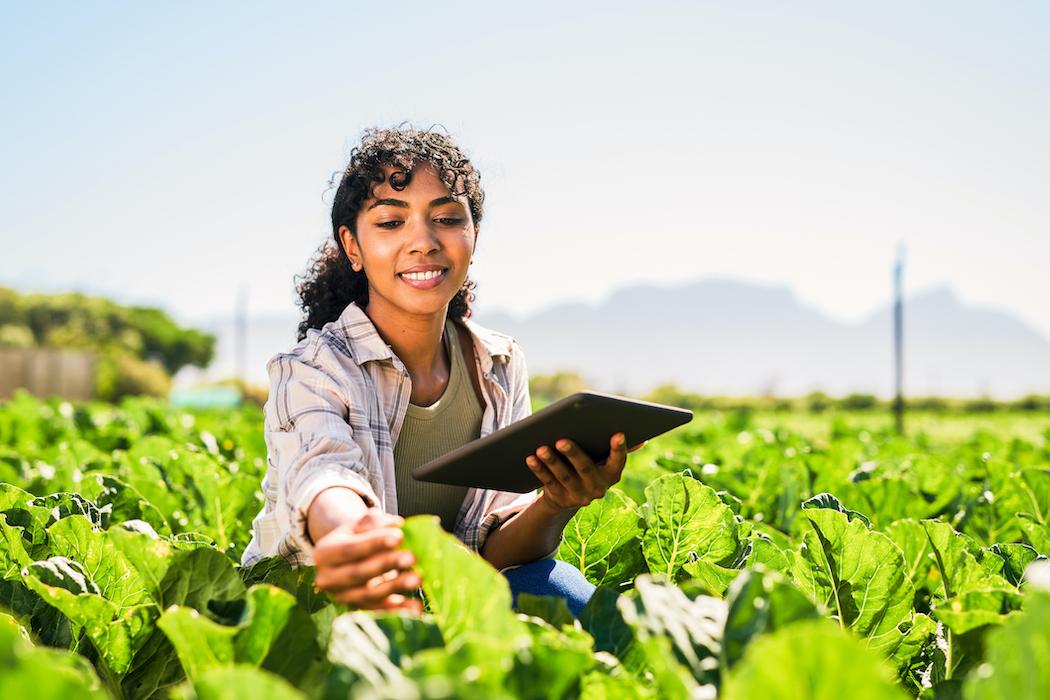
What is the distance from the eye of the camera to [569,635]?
1.18 metres

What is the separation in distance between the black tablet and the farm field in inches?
7.2

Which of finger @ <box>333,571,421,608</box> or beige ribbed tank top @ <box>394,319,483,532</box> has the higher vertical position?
finger @ <box>333,571,421,608</box>

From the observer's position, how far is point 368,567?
1343 mm

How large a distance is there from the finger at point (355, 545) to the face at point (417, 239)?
1.02m

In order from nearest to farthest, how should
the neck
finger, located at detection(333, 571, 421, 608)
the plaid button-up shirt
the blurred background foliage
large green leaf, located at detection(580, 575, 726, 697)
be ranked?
large green leaf, located at detection(580, 575, 726, 697) → finger, located at detection(333, 571, 421, 608) → the plaid button-up shirt → the neck → the blurred background foliage

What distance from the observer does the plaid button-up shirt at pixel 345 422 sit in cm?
185

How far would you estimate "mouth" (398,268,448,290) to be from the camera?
2322mm

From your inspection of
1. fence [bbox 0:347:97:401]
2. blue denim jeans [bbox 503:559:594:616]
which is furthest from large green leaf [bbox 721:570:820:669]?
fence [bbox 0:347:97:401]

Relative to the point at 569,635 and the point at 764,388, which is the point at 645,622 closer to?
the point at 569,635

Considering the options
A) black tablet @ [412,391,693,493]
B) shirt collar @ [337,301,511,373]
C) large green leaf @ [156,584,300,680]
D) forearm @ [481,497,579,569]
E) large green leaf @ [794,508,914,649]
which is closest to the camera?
large green leaf @ [156,584,300,680]

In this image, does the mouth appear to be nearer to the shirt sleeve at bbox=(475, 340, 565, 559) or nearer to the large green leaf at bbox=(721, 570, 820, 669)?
the shirt sleeve at bbox=(475, 340, 565, 559)

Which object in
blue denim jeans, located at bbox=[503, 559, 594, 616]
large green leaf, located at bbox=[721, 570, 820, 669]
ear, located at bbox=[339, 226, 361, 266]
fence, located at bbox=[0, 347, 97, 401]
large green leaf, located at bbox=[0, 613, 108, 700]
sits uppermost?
ear, located at bbox=[339, 226, 361, 266]

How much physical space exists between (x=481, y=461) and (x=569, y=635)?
2.29 ft

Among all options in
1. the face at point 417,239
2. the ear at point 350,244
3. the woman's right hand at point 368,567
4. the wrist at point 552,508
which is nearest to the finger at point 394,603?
the woman's right hand at point 368,567
